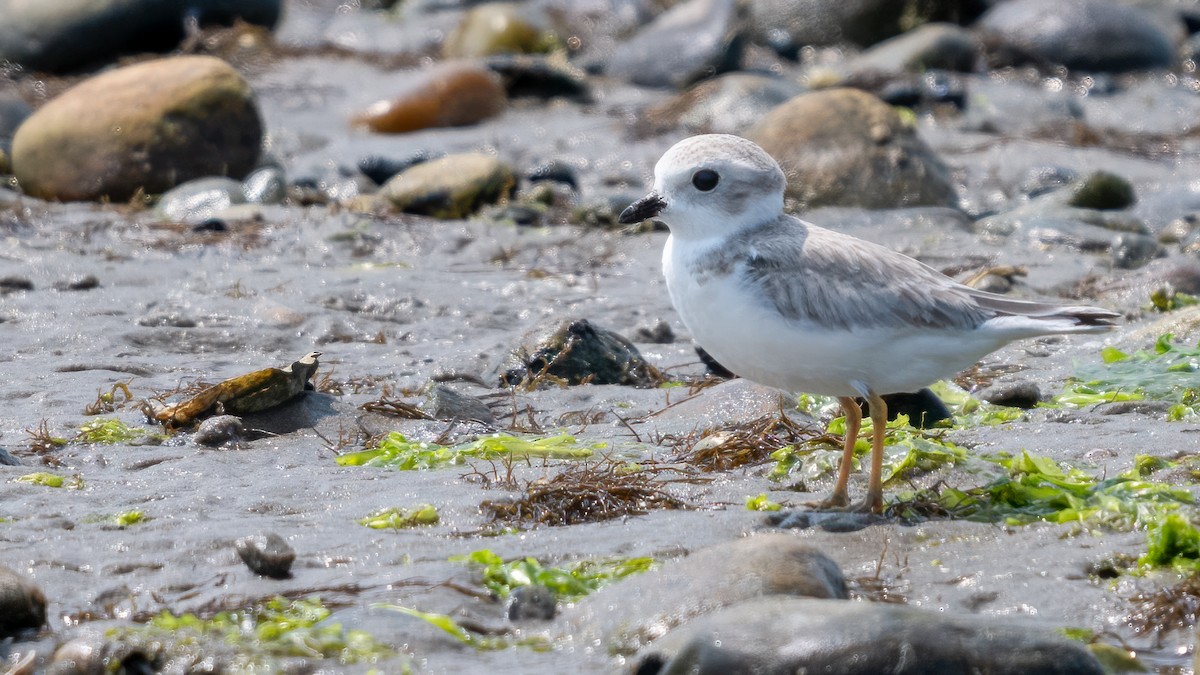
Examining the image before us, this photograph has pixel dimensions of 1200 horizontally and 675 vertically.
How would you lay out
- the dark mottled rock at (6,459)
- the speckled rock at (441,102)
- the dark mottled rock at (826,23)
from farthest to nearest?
the dark mottled rock at (826,23), the speckled rock at (441,102), the dark mottled rock at (6,459)

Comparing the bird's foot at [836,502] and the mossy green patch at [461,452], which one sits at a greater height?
the bird's foot at [836,502]

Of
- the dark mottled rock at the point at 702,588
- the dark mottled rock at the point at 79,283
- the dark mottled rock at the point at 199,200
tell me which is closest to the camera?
the dark mottled rock at the point at 702,588

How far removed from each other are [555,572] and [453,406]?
2.23 meters

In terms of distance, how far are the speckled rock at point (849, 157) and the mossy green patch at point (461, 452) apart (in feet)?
18.3

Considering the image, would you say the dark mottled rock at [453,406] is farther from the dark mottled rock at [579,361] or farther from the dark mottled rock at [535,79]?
the dark mottled rock at [535,79]

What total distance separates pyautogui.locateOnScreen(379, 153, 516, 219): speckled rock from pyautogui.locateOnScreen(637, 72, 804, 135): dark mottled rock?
2993 mm

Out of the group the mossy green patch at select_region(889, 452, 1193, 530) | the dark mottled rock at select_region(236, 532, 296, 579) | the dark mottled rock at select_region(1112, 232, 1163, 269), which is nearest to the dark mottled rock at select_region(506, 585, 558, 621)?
the dark mottled rock at select_region(236, 532, 296, 579)

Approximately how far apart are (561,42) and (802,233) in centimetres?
1403

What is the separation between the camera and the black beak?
201 inches

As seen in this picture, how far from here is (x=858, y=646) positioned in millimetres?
3539

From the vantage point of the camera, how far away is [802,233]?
508 cm

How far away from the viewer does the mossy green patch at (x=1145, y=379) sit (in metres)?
6.12

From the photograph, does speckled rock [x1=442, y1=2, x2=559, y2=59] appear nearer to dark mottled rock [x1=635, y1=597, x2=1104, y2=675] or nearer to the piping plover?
the piping plover

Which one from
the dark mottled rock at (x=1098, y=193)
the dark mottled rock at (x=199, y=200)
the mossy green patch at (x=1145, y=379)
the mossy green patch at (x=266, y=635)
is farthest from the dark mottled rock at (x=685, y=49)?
the mossy green patch at (x=266, y=635)
